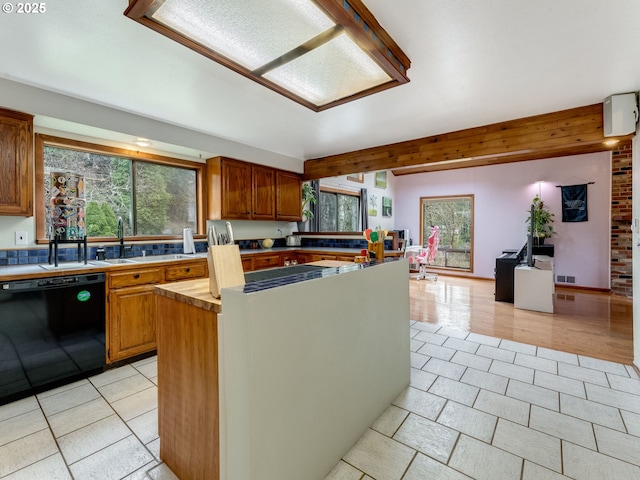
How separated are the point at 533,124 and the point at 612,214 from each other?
357cm

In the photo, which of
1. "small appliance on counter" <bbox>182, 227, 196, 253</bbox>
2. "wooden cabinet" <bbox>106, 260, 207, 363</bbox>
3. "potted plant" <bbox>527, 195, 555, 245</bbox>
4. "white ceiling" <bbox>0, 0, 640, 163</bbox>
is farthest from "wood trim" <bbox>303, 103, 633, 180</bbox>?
"wooden cabinet" <bbox>106, 260, 207, 363</bbox>

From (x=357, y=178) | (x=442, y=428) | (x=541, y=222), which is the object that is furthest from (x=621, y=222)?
(x=442, y=428)

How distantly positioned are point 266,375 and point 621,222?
6.54 metres

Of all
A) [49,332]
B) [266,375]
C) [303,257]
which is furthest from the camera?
[303,257]

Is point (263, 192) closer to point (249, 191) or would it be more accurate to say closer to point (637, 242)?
point (249, 191)

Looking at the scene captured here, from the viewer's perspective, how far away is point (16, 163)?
2305 mm

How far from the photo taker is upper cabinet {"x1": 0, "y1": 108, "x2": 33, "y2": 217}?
7.38 feet

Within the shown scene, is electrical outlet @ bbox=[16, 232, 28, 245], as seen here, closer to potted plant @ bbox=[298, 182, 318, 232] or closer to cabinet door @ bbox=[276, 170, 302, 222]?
cabinet door @ bbox=[276, 170, 302, 222]

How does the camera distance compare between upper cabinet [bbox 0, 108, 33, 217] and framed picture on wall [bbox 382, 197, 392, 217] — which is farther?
framed picture on wall [bbox 382, 197, 392, 217]

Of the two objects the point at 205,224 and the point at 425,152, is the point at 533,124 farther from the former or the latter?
the point at 205,224

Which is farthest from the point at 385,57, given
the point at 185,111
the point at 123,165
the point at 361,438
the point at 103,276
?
the point at 123,165

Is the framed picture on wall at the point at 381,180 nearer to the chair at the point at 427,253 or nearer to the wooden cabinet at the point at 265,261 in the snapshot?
the chair at the point at 427,253

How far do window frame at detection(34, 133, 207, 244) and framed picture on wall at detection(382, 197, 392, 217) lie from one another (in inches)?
205
